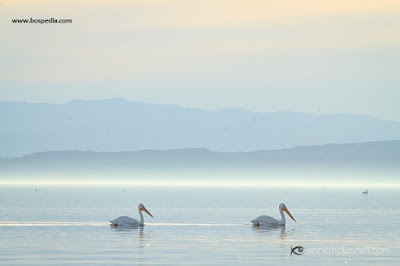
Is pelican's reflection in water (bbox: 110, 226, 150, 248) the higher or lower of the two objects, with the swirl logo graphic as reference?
higher

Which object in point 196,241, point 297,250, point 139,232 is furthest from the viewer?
point 139,232

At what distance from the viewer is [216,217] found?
205ft

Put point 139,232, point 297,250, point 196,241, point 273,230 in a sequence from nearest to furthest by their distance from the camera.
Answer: point 297,250 → point 196,241 → point 139,232 → point 273,230

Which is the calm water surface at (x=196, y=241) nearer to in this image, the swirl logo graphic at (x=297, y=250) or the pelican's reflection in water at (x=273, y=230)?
the pelican's reflection in water at (x=273, y=230)

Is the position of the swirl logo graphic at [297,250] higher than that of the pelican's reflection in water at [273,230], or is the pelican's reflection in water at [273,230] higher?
the pelican's reflection in water at [273,230]

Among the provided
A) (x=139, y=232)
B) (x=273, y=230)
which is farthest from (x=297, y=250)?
(x=273, y=230)

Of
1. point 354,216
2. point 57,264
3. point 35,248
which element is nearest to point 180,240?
point 35,248

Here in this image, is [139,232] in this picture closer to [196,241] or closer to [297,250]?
[196,241]

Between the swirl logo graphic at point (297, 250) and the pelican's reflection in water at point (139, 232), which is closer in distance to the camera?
the swirl logo graphic at point (297, 250)

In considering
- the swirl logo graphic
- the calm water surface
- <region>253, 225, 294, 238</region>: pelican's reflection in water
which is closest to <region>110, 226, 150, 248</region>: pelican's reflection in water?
the calm water surface

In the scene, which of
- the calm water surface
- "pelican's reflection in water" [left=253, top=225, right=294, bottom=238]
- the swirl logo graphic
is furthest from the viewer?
"pelican's reflection in water" [left=253, top=225, right=294, bottom=238]

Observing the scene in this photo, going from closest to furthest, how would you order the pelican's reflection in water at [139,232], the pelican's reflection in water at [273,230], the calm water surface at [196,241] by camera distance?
the calm water surface at [196,241]
the pelican's reflection in water at [139,232]
the pelican's reflection in water at [273,230]

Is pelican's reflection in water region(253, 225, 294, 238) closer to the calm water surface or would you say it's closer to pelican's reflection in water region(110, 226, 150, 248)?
the calm water surface

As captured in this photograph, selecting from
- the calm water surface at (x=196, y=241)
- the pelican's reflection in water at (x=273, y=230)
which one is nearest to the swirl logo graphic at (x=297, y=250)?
the calm water surface at (x=196, y=241)
